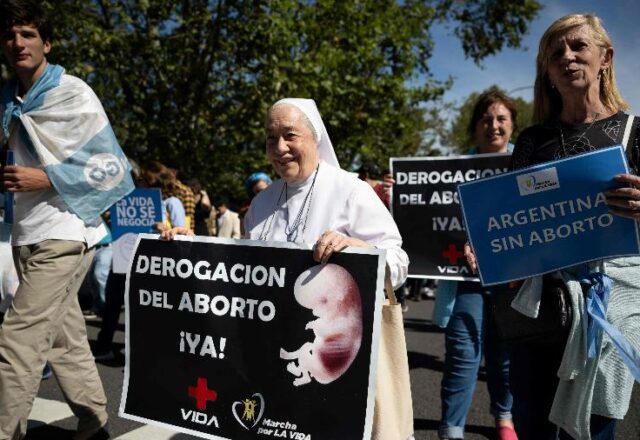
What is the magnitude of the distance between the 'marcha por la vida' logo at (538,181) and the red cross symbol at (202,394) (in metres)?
1.31

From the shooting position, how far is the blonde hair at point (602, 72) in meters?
1.99

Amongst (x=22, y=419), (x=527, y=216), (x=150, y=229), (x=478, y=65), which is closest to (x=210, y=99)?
(x=150, y=229)

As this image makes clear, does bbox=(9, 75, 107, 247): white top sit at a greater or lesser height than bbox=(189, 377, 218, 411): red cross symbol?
greater

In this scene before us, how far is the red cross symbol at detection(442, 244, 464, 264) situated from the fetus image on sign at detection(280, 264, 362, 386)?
2.12 m

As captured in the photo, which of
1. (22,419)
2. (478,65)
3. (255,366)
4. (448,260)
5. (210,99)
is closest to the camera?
(255,366)

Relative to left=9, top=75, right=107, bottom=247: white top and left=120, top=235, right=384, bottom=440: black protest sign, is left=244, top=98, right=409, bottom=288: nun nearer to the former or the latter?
left=120, top=235, right=384, bottom=440: black protest sign

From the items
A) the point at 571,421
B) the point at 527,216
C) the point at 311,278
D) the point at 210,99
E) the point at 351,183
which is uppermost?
the point at 210,99

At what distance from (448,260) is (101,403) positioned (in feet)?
7.52

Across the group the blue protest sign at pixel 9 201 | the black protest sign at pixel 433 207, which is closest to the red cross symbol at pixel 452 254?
the black protest sign at pixel 433 207

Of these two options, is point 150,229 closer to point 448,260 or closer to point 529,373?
point 448,260

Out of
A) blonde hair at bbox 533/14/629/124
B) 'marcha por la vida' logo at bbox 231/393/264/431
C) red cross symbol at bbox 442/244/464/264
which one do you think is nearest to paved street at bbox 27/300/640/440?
'marcha por la vida' logo at bbox 231/393/264/431

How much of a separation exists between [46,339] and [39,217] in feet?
1.89

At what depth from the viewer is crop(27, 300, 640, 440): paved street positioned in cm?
338

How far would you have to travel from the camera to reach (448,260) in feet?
12.9
